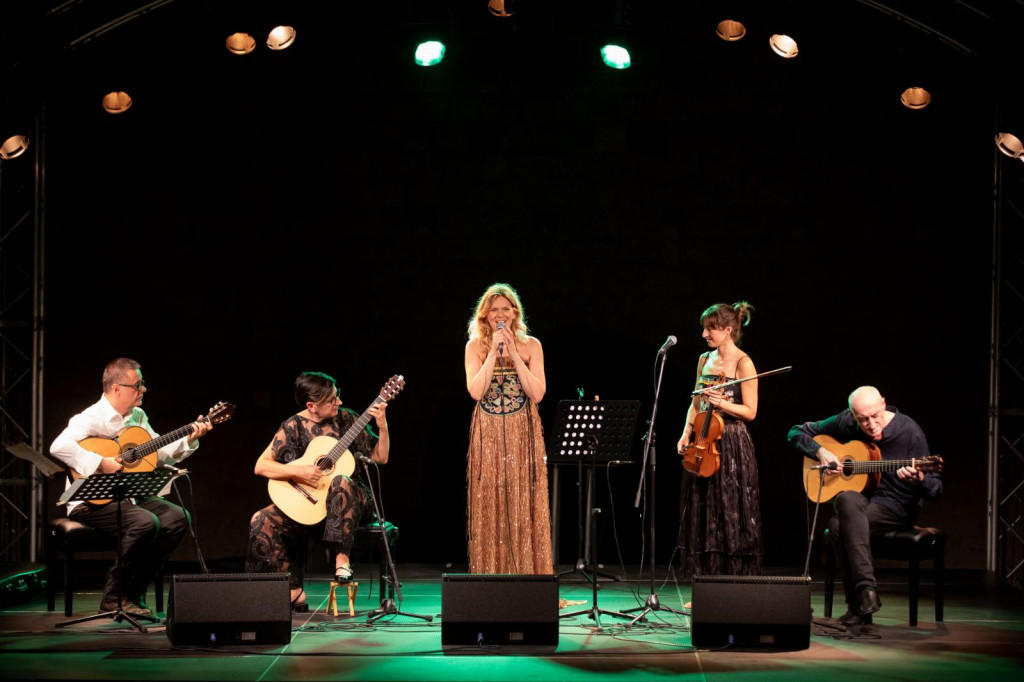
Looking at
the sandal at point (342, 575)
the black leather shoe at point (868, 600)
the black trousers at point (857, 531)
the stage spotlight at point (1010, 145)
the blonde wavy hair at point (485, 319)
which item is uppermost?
the stage spotlight at point (1010, 145)

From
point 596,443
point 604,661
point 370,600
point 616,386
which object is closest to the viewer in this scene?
point 604,661

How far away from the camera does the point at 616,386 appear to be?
7828 mm

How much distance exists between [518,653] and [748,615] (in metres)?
1.02

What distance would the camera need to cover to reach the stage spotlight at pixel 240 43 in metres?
7.36

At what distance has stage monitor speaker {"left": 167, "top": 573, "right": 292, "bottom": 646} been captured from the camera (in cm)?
483

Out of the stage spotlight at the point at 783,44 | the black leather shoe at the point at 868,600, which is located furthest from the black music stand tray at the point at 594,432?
the stage spotlight at the point at 783,44

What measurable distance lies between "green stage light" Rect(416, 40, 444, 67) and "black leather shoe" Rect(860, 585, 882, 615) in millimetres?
4408

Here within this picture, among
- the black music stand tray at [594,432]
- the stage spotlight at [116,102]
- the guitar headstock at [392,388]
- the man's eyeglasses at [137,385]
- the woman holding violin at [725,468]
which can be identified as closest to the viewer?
the black music stand tray at [594,432]

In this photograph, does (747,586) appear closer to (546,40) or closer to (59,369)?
(546,40)

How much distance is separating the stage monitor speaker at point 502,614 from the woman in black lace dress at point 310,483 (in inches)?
43.4

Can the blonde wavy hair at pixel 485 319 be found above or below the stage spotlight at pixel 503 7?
below

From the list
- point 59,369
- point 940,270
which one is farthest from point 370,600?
point 940,270

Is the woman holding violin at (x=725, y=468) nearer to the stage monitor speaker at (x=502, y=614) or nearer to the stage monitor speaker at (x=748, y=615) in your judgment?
the stage monitor speaker at (x=748, y=615)

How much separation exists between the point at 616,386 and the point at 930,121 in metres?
2.96
